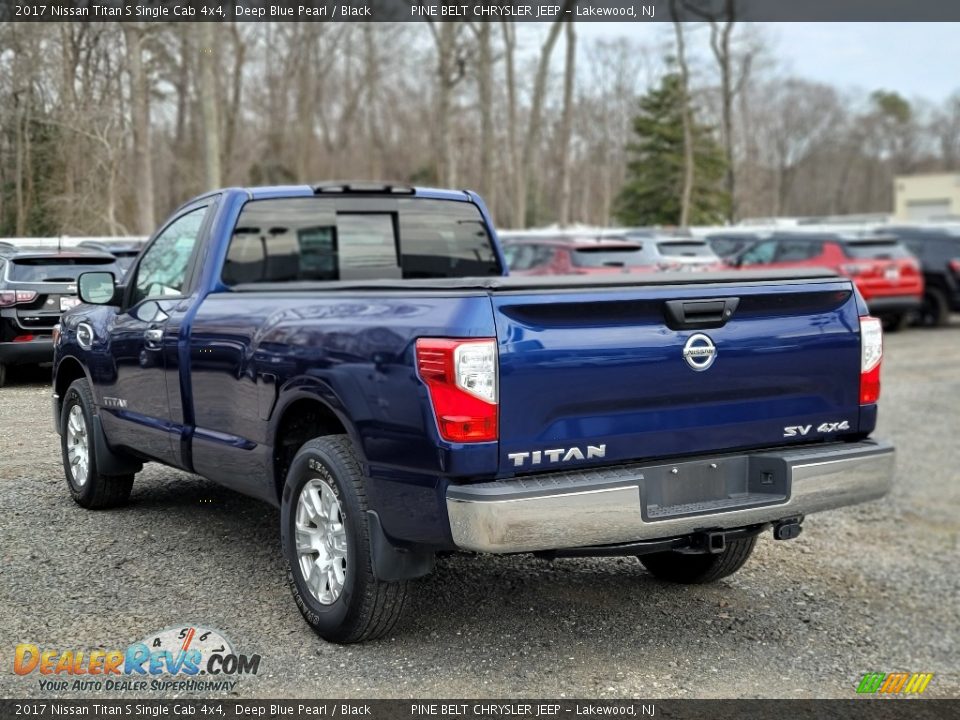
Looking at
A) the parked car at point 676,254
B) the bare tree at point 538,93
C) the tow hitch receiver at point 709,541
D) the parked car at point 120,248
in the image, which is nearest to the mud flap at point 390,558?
the tow hitch receiver at point 709,541

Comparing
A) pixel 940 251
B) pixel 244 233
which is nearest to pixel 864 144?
pixel 940 251

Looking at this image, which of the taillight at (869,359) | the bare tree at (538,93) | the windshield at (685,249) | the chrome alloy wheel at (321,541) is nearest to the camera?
the chrome alloy wheel at (321,541)

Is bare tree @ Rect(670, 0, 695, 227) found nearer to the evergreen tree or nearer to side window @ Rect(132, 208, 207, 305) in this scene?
the evergreen tree

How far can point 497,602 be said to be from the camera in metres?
5.41

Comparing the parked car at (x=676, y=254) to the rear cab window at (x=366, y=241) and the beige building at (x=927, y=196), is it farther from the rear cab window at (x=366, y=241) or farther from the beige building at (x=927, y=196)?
the beige building at (x=927, y=196)

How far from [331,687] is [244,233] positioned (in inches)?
105

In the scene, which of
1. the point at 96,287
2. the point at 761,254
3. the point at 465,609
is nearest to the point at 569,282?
the point at 465,609

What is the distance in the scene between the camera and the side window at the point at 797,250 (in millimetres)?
20197

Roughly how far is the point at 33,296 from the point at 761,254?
17320 mm

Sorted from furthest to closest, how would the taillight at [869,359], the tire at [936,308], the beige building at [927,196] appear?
1. the beige building at [927,196]
2. the tire at [936,308]
3. the taillight at [869,359]

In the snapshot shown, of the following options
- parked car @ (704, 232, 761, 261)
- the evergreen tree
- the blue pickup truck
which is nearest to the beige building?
the evergreen tree

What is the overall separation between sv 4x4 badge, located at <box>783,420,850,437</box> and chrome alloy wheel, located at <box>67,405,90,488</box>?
410 centimetres

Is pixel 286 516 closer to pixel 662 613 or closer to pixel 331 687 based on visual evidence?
pixel 331 687

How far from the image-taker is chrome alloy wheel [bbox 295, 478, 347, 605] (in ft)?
14.8
